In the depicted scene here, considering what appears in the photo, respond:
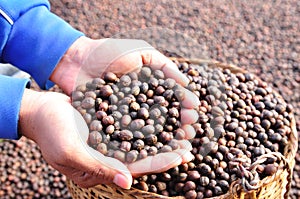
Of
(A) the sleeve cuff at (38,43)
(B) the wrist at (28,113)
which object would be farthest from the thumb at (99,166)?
(A) the sleeve cuff at (38,43)

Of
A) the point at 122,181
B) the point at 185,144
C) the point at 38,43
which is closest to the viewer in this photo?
the point at 122,181

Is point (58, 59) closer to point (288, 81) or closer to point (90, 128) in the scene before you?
point (90, 128)

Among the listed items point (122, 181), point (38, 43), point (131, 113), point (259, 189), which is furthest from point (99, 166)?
point (38, 43)

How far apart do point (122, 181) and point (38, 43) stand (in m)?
0.81

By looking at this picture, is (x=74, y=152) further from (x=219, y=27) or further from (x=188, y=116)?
(x=219, y=27)

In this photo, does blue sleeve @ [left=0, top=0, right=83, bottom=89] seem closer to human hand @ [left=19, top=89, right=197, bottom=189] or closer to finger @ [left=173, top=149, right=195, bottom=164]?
human hand @ [left=19, top=89, right=197, bottom=189]

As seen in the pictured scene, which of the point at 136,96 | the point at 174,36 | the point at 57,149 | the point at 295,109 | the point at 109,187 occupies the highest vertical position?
the point at 174,36

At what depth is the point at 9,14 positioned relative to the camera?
2043mm

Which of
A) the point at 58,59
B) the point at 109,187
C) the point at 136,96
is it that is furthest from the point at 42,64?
the point at 109,187

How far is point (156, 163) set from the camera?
165 centimetres

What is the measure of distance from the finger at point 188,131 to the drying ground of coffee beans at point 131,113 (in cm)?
3

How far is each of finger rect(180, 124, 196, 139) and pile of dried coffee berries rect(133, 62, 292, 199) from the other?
0.03m

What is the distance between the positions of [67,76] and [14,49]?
0.89 feet

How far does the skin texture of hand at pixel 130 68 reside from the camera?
1.65 meters
